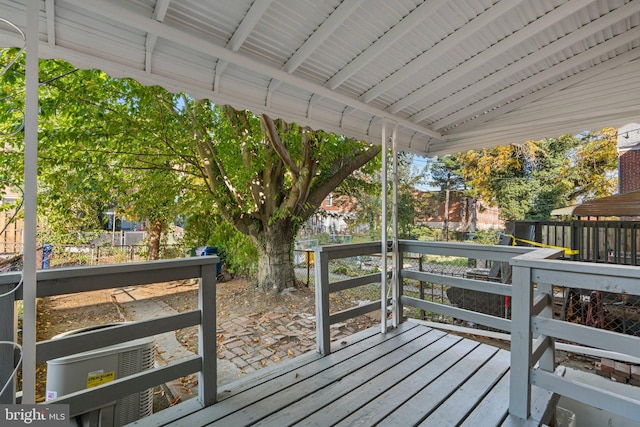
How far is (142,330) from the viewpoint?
1.80 m

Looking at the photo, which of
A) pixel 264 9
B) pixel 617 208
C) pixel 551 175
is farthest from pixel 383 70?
pixel 551 175

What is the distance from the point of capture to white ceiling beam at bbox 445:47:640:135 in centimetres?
278

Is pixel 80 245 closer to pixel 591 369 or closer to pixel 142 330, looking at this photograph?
pixel 142 330

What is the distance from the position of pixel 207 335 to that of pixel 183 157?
5.12 meters

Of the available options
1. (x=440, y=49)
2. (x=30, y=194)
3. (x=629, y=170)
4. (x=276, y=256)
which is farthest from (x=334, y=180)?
(x=629, y=170)

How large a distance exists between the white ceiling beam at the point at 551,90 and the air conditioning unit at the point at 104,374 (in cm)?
372

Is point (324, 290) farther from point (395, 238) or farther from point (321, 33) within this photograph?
point (321, 33)

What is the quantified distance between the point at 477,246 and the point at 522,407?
139 cm

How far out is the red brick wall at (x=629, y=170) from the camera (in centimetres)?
938

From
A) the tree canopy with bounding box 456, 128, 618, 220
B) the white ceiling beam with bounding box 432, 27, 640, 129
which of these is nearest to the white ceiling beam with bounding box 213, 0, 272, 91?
the white ceiling beam with bounding box 432, 27, 640, 129

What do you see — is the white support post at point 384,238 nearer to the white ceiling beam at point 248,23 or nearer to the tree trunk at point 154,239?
the white ceiling beam at point 248,23

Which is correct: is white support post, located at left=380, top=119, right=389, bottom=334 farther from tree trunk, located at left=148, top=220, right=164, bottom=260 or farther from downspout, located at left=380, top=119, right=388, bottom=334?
tree trunk, located at left=148, top=220, right=164, bottom=260

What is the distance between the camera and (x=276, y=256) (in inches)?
282

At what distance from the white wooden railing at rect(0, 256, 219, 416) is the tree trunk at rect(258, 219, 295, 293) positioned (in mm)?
4940
